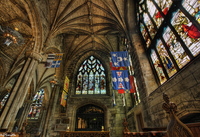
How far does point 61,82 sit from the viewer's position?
11227mm

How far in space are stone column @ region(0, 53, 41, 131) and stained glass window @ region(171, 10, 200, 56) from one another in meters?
7.42

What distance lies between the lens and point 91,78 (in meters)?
12.3

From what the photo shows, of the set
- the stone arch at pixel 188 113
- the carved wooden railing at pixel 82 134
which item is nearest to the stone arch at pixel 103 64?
the carved wooden railing at pixel 82 134

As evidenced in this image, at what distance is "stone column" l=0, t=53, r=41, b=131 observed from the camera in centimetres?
465

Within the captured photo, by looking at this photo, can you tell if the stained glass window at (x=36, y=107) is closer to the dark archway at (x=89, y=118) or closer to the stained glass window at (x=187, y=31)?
the dark archway at (x=89, y=118)

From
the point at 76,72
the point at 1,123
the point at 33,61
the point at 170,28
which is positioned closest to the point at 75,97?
the point at 76,72

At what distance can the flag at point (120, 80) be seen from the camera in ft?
20.0

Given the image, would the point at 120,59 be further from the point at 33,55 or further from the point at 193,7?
the point at 33,55

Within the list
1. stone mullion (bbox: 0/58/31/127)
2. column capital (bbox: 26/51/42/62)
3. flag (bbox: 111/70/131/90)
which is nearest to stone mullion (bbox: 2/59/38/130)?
stone mullion (bbox: 0/58/31/127)

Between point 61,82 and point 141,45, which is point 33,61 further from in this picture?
point 141,45

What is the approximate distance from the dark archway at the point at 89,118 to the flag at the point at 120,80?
18.8ft

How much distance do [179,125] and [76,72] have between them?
471 inches

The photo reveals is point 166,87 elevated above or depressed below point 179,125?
above

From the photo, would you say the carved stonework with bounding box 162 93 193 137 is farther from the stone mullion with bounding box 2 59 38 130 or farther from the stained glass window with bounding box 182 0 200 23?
the stone mullion with bounding box 2 59 38 130
